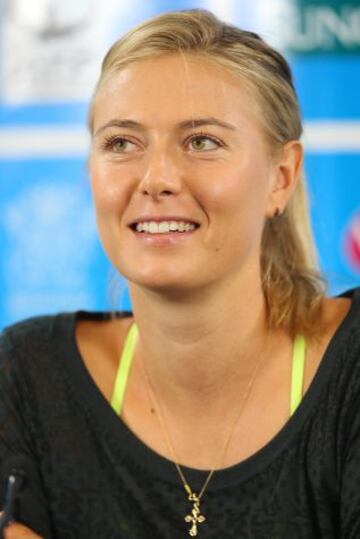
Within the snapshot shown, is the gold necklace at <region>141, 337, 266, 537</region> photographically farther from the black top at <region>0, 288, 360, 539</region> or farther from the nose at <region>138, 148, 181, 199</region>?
the nose at <region>138, 148, 181, 199</region>

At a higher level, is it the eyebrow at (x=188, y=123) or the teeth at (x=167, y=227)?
the eyebrow at (x=188, y=123)

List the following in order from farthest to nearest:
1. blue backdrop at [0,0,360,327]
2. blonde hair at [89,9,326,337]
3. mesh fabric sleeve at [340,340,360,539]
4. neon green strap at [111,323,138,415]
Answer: blue backdrop at [0,0,360,327]
neon green strap at [111,323,138,415]
blonde hair at [89,9,326,337]
mesh fabric sleeve at [340,340,360,539]

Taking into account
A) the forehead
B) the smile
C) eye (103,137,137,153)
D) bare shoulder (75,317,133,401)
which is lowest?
bare shoulder (75,317,133,401)

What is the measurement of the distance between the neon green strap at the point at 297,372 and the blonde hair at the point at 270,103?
2 centimetres

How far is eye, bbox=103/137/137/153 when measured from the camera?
4.48ft

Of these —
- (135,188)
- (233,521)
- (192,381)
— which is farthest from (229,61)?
(233,521)

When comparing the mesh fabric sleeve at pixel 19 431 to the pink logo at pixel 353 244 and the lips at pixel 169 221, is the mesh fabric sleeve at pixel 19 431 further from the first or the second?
the pink logo at pixel 353 244

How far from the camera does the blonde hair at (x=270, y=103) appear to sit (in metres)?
1.40

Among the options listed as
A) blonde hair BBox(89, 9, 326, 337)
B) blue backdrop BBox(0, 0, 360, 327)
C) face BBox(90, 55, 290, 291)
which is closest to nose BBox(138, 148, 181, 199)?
face BBox(90, 55, 290, 291)

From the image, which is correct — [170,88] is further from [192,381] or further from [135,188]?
[192,381]

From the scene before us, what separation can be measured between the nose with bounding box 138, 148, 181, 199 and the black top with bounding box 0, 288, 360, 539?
360 millimetres

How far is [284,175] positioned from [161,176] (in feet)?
0.94

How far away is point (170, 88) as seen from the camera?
1.34 meters

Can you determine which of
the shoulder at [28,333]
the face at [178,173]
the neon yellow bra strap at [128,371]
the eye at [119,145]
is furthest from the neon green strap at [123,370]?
the eye at [119,145]
